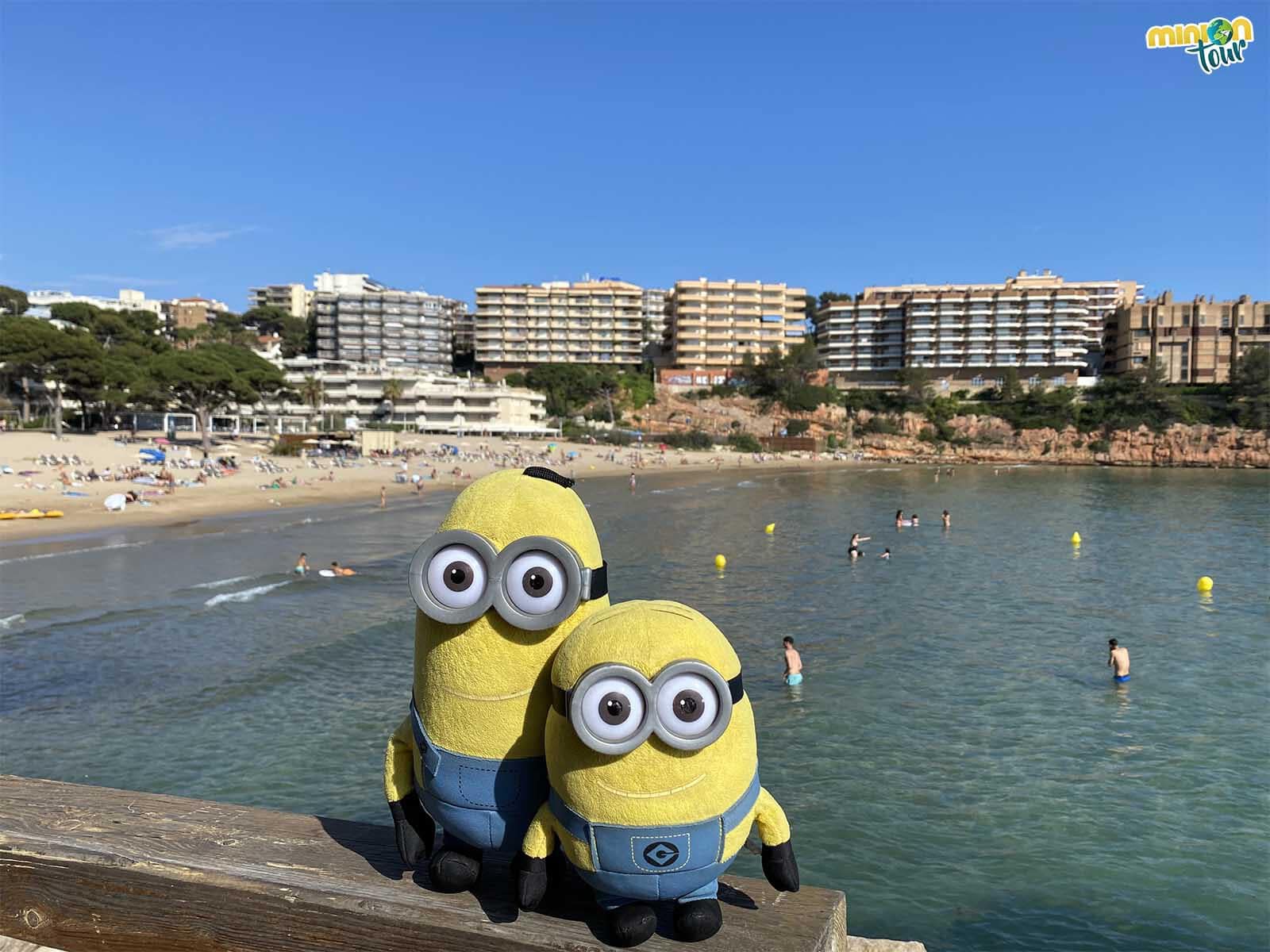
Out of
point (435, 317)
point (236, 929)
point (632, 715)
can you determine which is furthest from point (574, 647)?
point (435, 317)

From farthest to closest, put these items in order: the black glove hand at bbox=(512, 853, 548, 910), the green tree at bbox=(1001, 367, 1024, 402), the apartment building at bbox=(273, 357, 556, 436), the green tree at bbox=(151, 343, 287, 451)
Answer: the green tree at bbox=(1001, 367, 1024, 402) < the apartment building at bbox=(273, 357, 556, 436) < the green tree at bbox=(151, 343, 287, 451) < the black glove hand at bbox=(512, 853, 548, 910)

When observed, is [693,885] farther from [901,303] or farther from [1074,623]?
[901,303]

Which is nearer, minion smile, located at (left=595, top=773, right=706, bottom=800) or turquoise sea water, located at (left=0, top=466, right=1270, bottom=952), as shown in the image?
minion smile, located at (left=595, top=773, right=706, bottom=800)

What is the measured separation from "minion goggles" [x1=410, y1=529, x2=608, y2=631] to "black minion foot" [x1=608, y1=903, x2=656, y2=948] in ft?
3.46

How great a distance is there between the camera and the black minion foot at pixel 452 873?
3.30 meters

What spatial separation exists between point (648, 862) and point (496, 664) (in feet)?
3.07

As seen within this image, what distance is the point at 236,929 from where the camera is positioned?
10.6 feet

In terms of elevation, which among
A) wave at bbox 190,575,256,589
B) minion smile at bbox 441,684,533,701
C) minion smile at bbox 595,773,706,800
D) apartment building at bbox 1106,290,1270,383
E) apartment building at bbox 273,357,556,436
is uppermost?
apartment building at bbox 1106,290,1270,383

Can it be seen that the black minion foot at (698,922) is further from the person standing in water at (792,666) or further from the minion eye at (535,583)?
the person standing in water at (792,666)

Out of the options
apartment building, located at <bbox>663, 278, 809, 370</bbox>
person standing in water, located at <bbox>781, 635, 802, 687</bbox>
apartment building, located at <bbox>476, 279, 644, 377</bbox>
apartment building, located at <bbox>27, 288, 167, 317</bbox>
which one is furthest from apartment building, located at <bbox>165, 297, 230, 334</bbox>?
person standing in water, located at <bbox>781, 635, 802, 687</bbox>

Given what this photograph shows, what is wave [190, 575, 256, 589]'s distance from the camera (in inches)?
960

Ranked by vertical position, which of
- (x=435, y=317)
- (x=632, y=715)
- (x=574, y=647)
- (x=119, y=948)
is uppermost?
(x=435, y=317)

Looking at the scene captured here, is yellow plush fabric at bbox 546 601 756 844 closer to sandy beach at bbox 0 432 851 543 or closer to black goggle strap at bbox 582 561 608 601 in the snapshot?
black goggle strap at bbox 582 561 608 601

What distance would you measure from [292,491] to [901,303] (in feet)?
310
